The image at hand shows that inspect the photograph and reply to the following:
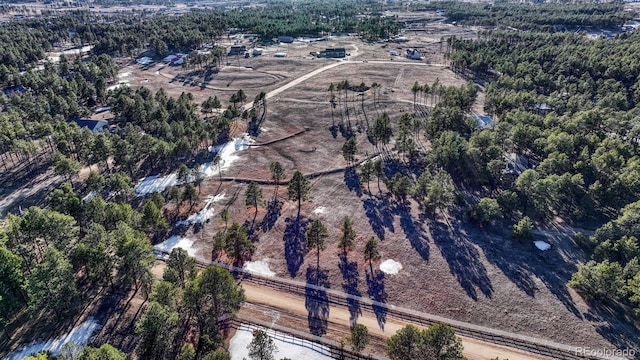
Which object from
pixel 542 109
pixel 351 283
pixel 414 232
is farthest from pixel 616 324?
pixel 542 109

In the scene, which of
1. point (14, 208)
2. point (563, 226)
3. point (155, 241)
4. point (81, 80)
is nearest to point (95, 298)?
point (155, 241)

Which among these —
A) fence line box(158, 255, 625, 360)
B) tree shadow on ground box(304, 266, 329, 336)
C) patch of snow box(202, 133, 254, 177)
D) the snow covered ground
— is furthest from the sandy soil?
the snow covered ground

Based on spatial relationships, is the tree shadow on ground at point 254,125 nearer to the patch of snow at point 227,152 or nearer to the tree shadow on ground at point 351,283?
the patch of snow at point 227,152

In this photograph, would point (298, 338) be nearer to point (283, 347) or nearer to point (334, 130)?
point (283, 347)

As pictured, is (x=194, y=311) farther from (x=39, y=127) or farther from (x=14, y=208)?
(x=39, y=127)

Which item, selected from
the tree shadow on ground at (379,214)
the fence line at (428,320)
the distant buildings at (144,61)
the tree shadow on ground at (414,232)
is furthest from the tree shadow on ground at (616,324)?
the distant buildings at (144,61)

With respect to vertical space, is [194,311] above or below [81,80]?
below
